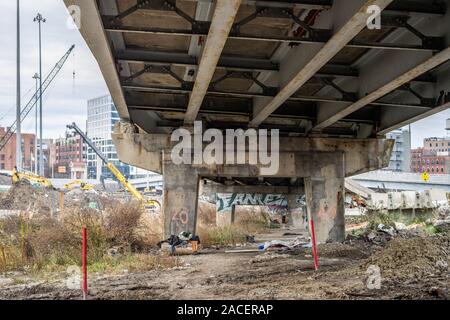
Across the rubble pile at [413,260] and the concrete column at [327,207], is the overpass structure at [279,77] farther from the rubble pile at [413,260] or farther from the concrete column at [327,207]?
the rubble pile at [413,260]

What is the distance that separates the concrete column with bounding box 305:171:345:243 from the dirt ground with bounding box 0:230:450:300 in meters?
5.99

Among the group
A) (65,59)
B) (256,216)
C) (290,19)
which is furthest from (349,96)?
(65,59)

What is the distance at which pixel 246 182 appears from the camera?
35.2m

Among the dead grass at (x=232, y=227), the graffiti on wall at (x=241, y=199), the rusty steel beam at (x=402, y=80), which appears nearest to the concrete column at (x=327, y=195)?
the rusty steel beam at (x=402, y=80)

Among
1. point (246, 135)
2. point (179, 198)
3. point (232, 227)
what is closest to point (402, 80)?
point (246, 135)

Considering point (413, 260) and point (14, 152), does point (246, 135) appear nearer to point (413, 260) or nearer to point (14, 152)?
point (413, 260)

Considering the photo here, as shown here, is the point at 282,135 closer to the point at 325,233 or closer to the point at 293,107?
the point at 293,107

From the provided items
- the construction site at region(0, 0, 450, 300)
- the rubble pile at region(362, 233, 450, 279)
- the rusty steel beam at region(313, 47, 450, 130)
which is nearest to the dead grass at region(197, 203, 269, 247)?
the construction site at region(0, 0, 450, 300)

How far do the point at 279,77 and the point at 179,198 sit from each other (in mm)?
6632

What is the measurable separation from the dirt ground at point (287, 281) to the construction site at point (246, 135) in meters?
0.04

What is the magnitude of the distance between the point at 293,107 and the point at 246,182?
1755cm

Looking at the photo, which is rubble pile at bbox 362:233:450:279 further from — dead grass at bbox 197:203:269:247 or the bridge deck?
dead grass at bbox 197:203:269:247

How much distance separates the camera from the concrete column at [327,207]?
19.1m

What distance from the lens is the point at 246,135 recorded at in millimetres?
19078
